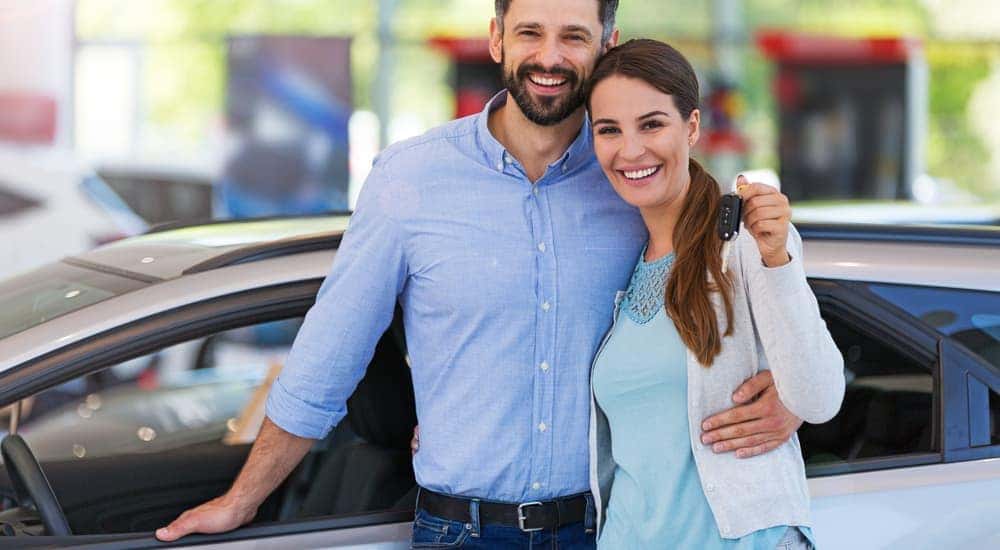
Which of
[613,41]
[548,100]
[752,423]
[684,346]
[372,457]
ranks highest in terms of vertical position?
[613,41]

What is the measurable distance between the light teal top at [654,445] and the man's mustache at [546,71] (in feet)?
1.39

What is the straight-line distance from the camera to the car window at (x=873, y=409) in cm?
252

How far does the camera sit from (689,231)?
7.31ft

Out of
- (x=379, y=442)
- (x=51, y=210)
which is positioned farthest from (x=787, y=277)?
(x=51, y=210)

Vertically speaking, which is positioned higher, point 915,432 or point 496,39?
point 496,39

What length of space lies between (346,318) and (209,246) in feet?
1.62

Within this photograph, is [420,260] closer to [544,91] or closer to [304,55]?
[544,91]

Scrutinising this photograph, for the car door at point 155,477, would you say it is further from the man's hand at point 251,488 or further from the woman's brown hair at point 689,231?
the woman's brown hair at point 689,231

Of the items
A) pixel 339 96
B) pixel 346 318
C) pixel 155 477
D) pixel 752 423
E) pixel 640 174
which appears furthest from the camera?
pixel 339 96

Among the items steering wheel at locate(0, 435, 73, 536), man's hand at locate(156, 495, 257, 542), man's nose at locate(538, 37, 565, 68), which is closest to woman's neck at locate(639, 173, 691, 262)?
man's nose at locate(538, 37, 565, 68)

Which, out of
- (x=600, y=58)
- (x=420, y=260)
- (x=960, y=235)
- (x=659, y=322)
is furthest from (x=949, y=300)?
(x=420, y=260)

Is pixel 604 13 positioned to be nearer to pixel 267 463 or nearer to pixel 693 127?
pixel 693 127

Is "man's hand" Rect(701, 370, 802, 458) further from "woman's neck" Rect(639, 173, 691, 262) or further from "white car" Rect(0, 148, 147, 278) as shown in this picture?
"white car" Rect(0, 148, 147, 278)

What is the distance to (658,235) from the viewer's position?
2330mm
